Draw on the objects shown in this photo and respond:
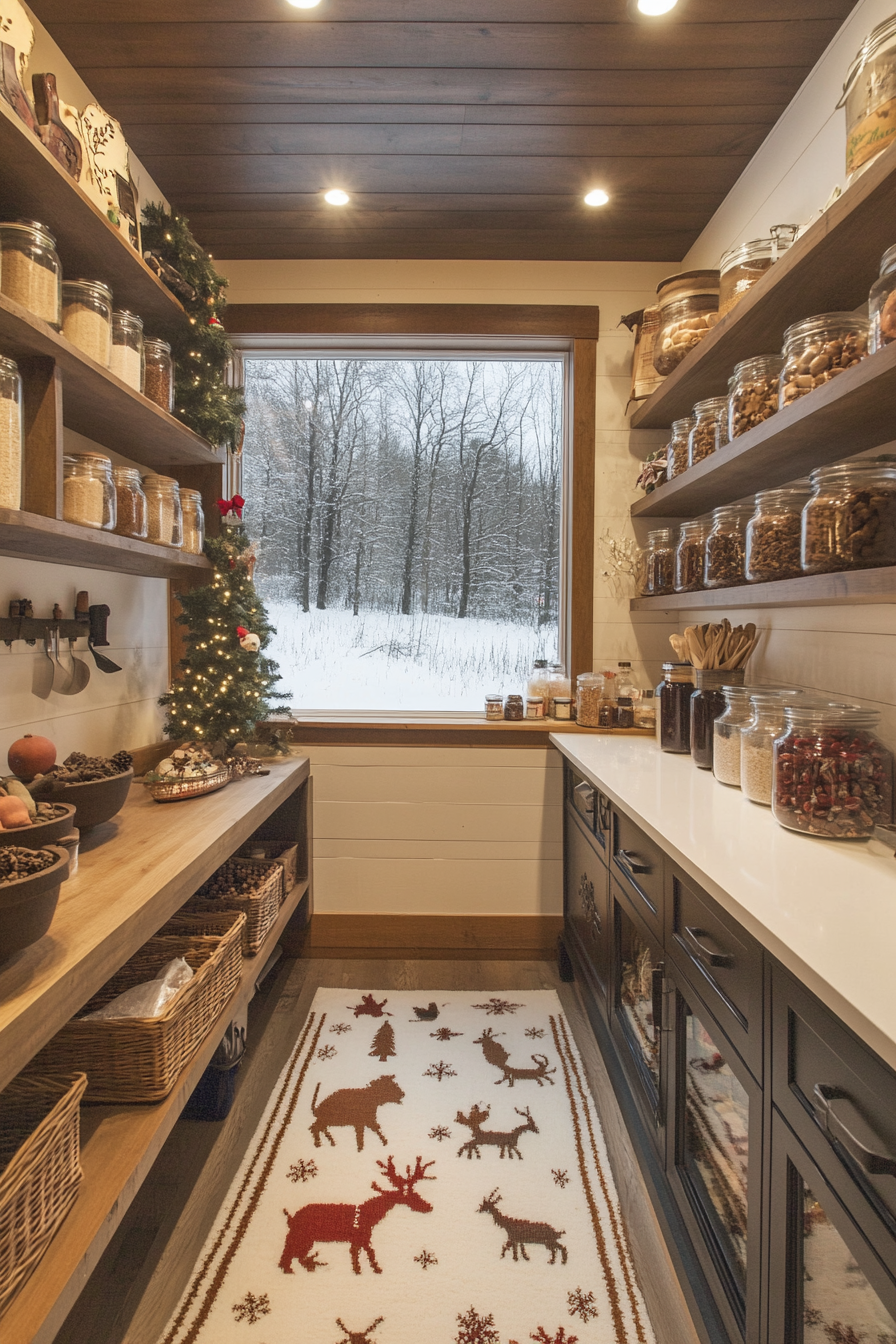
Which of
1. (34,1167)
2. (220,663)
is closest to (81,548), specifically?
(220,663)

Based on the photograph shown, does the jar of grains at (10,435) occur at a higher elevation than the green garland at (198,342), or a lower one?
lower

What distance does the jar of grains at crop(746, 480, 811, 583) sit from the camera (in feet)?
5.35

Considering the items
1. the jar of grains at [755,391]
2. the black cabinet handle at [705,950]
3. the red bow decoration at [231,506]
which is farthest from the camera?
the red bow decoration at [231,506]

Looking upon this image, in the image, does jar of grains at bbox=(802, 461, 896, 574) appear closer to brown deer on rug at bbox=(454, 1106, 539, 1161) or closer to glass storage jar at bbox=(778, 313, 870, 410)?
glass storage jar at bbox=(778, 313, 870, 410)

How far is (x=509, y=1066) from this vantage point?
2162mm

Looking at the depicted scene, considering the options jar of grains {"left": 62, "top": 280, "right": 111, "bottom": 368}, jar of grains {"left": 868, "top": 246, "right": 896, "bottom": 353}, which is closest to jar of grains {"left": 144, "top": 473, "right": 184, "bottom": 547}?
jar of grains {"left": 62, "top": 280, "right": 111, "bottom": 368}

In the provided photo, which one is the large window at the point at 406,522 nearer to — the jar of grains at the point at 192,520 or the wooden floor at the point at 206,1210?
the jar of grains at the point at 192,520

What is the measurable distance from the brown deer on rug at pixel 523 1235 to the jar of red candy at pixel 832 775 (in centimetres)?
103

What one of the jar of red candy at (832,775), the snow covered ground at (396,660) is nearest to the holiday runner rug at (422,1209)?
the jar of red candy at (832,775)

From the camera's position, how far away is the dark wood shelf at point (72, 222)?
142 centimetres

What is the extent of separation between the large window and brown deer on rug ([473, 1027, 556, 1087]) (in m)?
1.32

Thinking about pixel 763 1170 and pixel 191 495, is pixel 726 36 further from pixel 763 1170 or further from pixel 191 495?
pixel 763 1170

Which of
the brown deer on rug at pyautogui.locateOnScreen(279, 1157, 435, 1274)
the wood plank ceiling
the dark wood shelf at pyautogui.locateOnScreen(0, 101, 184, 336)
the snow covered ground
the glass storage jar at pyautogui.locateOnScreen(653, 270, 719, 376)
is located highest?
the wood plank ceiling

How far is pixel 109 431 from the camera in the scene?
218 centimetres
